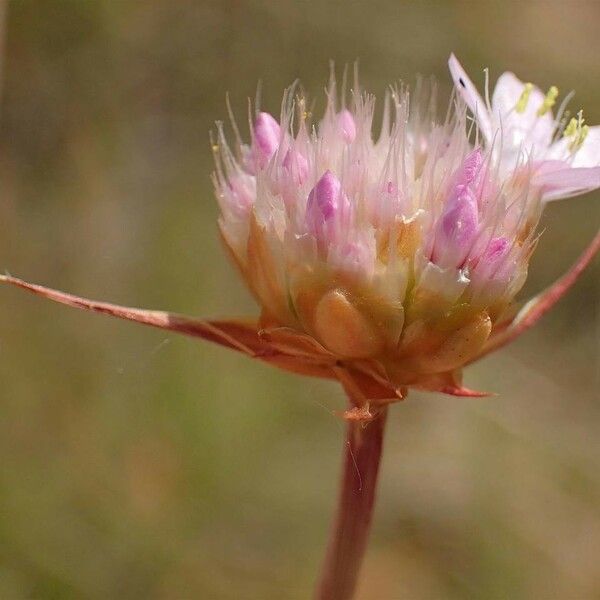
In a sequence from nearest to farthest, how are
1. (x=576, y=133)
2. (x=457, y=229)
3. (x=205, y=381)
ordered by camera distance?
(x=457, y=229) < (x=576, y=133) < (x=205, y=381)

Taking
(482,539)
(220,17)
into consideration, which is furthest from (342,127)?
(220,17)

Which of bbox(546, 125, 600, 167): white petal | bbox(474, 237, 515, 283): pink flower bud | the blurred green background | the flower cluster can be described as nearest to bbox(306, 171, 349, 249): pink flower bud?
the flower cluster

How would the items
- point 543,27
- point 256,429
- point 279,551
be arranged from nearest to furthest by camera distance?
point 279,551, point 256,429, point 543,27

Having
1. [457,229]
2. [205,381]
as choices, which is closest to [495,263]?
[457,229]

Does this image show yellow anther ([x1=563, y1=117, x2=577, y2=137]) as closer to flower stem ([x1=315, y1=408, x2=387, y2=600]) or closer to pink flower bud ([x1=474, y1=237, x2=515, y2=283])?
pink flower bud ([x1=474, y1=237, x2=515, y2=283])

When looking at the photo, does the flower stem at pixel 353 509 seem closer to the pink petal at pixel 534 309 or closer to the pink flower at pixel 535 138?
the pink petal at pixel 534 309

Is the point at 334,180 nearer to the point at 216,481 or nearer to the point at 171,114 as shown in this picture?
the point at 216,481

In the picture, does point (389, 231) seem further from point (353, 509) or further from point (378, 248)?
point (353, 509)
